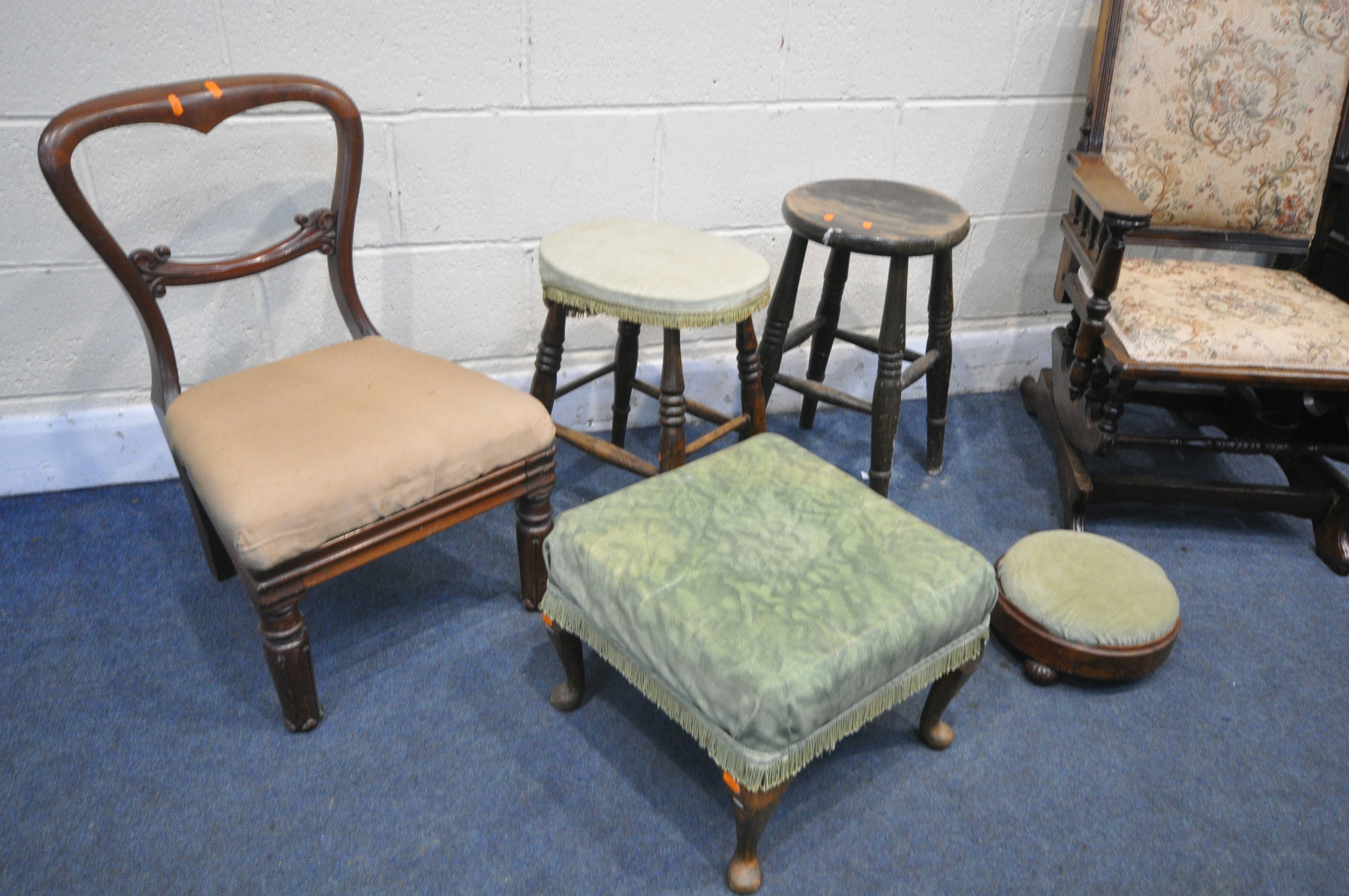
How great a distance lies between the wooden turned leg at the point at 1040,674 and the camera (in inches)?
65.2

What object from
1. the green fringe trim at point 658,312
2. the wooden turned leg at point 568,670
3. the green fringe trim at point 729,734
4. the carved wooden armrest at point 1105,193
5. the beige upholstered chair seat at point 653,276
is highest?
the carved wooden armrest at point 1105,193

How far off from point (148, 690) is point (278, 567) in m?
0.47

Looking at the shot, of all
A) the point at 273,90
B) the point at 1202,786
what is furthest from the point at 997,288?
the point at 273,90

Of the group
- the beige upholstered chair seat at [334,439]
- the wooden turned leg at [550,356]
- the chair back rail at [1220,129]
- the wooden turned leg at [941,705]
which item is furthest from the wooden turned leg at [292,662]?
the chair back rail at [1220,129]

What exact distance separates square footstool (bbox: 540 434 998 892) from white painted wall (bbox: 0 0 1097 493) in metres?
0.90

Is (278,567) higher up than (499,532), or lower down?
higher up

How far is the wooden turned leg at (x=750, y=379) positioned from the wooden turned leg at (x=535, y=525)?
1.27ft

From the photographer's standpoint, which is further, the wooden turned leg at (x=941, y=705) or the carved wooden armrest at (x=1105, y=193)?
the carved wooden armrest at (x=1105, y=193)

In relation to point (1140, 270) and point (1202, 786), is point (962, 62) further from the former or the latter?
point (1202, 786)

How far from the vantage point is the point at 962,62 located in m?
2.22

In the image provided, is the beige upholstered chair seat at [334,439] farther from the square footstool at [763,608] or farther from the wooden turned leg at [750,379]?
the wooden turned leg at [750,379]

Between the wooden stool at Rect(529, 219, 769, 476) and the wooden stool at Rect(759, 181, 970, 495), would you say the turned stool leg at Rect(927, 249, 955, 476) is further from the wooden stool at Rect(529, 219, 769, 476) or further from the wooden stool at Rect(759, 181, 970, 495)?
the wooden stool at Rect(529, 219, 769, 476)

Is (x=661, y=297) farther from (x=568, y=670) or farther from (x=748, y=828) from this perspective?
(x=748, y=828)

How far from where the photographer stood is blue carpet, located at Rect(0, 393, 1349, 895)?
1.34 m
